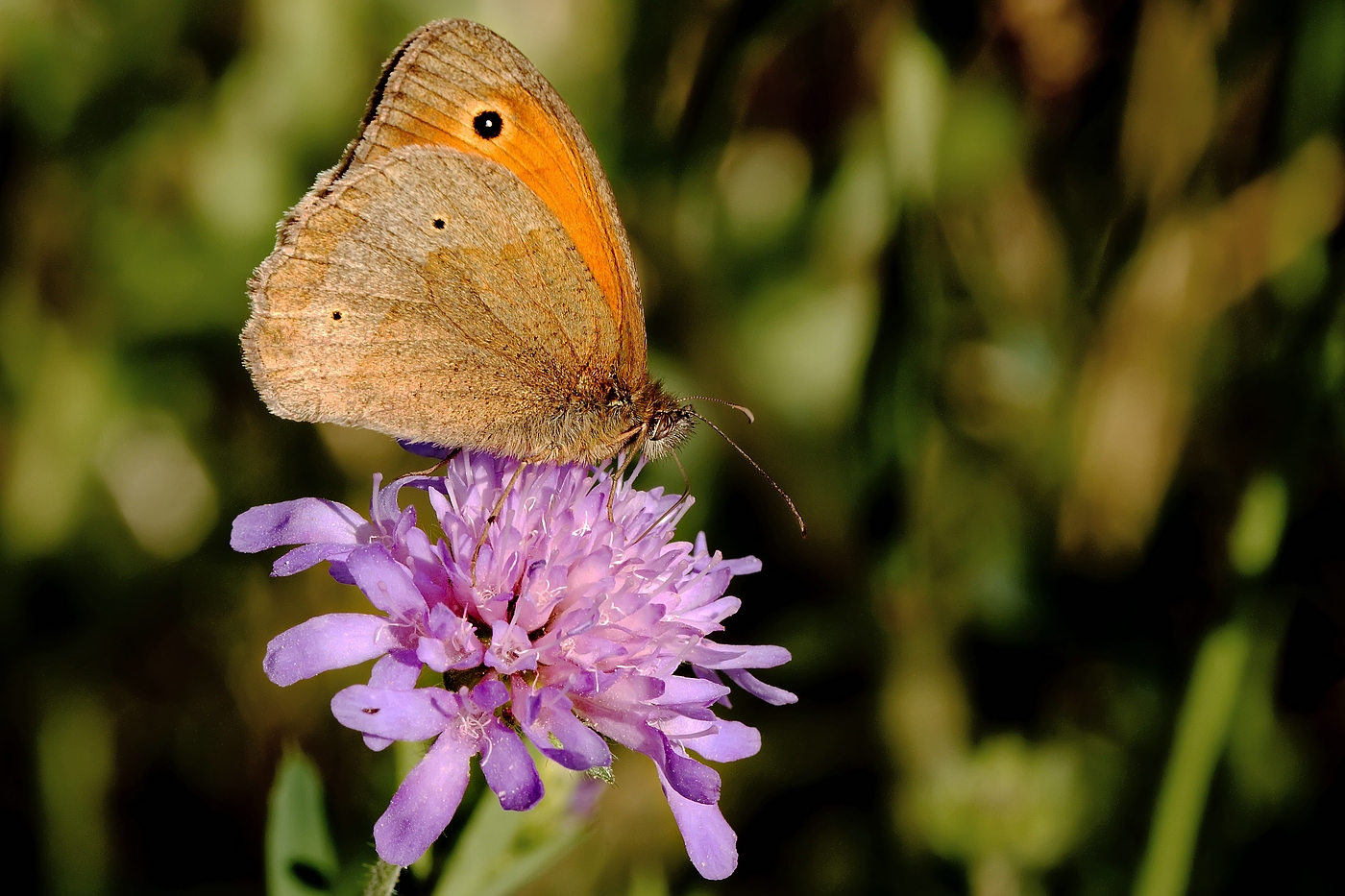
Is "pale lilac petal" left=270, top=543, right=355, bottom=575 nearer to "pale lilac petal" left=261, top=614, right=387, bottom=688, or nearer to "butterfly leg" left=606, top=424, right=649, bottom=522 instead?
"pale lilac petal" left=261, top=614, right=387, bottom=688

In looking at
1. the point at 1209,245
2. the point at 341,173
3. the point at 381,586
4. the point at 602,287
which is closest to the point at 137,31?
the point at 341,173

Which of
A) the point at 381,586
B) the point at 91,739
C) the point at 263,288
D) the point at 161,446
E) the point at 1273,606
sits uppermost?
the point at 263,288

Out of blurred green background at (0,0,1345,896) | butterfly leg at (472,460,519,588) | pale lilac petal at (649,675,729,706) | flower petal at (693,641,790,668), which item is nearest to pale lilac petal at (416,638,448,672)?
butterfly leg at (472,460,519,588)

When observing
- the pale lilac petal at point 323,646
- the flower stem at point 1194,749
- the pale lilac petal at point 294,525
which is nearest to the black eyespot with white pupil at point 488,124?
the pale lilac petal at point 294,525

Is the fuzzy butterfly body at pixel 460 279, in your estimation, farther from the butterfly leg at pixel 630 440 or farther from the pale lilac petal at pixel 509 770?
the pale lilac petal at pixel 509 770

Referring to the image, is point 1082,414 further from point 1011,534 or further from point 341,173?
point 341,173
